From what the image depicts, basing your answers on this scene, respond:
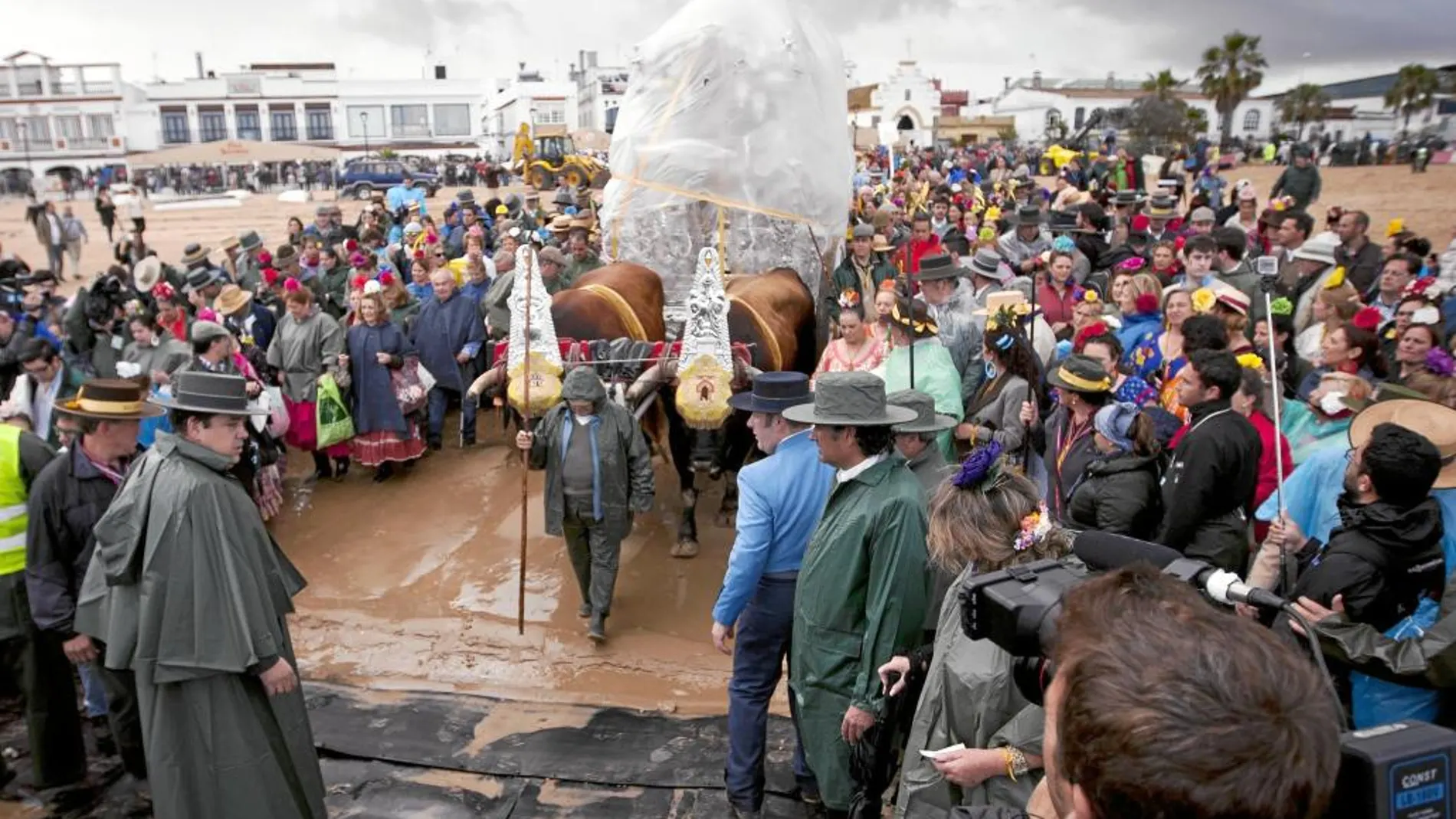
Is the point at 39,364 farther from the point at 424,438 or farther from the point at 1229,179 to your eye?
the point at 1229,179

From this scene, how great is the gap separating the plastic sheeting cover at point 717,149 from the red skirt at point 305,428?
288 cm

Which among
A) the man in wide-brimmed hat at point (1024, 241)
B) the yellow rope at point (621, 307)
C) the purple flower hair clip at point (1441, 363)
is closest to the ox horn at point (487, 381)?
the yellow rope at point (621, 307)

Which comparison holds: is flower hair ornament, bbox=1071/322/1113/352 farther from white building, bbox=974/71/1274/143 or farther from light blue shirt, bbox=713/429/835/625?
white building, bbox=974/71/1274/143

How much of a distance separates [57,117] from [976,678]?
71614 mm

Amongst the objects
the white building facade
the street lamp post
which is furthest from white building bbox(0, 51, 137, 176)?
the white building facade

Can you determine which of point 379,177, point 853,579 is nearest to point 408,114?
point 379,177

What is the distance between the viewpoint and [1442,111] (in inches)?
2025

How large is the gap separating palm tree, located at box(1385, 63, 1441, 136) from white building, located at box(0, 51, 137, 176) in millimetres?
70159

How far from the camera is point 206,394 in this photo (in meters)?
3.59

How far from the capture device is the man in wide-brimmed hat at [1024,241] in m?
10.1

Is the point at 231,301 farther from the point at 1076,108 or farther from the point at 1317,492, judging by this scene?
the point at 1076,108

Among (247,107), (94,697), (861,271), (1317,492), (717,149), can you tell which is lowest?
(94,697)

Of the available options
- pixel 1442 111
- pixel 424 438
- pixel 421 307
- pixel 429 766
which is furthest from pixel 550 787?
pixel 1442 111

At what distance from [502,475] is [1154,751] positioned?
7.22 m
